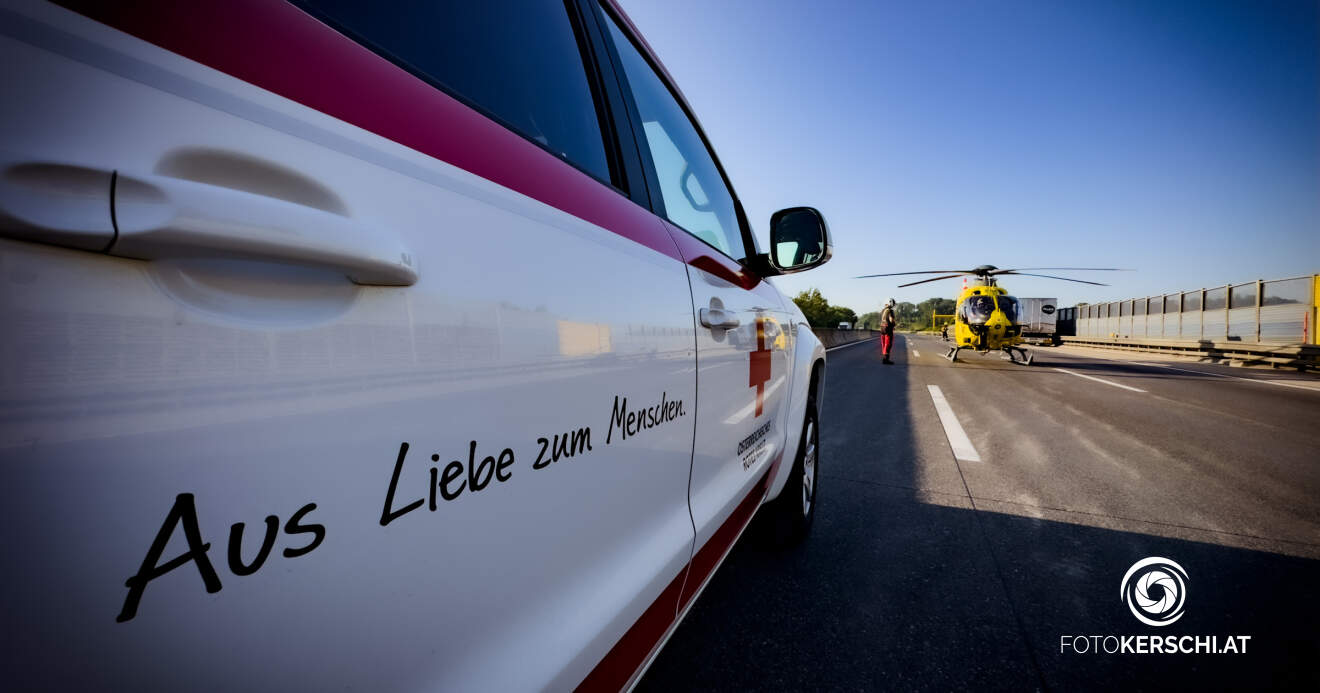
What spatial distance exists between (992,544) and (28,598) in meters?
3.11

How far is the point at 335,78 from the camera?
53 centimetres

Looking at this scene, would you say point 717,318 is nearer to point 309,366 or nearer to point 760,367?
point 760,367

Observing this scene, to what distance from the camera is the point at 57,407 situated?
0.30m

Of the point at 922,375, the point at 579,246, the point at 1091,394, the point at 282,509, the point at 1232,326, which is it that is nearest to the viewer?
the point at 282,509

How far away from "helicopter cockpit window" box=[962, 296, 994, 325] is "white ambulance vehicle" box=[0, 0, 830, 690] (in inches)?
563

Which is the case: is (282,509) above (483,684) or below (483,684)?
above

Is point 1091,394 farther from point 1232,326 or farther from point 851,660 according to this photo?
point 1232,326

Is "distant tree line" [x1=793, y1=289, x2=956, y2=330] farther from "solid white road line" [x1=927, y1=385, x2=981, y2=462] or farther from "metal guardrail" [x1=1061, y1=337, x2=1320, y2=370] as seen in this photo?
"solid white road line" [x1=927, y1=385, x2=981, y2=462]

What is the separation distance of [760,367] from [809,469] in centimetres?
122

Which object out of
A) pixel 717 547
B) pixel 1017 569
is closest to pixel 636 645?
pixel 717 547

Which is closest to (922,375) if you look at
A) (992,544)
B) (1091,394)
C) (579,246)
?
(1091,394)

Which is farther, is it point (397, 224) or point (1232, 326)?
point (1232, 326)

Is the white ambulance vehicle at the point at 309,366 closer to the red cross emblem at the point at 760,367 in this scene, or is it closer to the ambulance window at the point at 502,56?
the ambulance window at the point at 502,56

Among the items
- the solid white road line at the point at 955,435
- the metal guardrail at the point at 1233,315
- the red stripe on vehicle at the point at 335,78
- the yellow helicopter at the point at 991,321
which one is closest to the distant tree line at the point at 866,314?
the metal guardrail at the point at 1233,315
